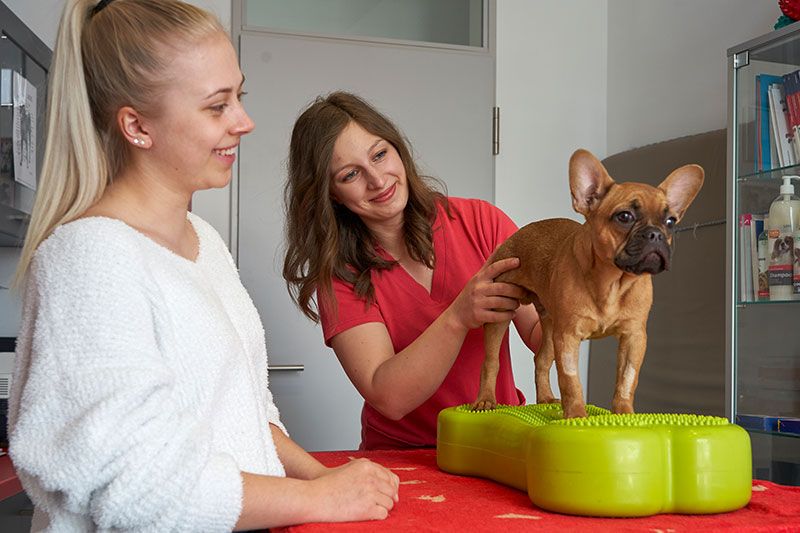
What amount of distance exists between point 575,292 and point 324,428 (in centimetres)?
216

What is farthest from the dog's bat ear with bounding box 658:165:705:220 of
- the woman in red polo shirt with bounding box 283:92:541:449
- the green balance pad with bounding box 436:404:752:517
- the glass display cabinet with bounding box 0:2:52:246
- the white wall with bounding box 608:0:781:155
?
the white wall with bounding box 608:0:781:155

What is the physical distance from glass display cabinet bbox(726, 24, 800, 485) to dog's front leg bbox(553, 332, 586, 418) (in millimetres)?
1381

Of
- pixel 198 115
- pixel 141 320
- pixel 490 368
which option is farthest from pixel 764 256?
pixel 141 320

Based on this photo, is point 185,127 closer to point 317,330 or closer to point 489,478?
point 489,478

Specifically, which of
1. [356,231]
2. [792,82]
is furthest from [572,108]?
[356,231]

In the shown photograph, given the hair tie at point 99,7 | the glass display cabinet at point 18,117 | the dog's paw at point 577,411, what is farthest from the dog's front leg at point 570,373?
the glass display cabinet at point 18,117

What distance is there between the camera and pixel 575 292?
117cm

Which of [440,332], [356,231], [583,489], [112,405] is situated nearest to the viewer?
[112,405]

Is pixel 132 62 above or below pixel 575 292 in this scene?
above

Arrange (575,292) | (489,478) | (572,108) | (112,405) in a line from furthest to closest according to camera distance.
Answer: (572,108) < (489,478) < (575,292) < (112,405)

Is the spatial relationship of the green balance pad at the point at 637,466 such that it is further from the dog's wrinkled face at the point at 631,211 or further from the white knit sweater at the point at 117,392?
the white knit sweater at the point at 117,392

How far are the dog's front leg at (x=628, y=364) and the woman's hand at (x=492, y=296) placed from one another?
26 centimetres

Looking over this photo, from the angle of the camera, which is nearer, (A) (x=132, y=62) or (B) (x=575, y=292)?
(A) (x=132, y=62)

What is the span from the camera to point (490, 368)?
1.43m
